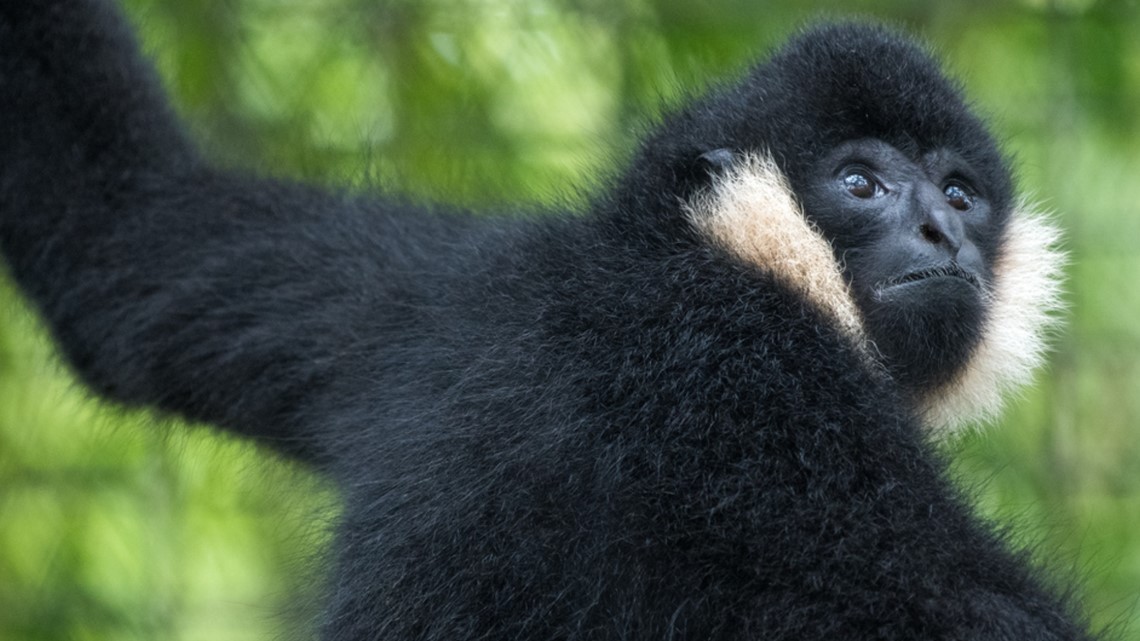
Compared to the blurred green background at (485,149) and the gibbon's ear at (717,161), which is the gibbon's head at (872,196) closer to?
the gibbon's ear at (717,161)

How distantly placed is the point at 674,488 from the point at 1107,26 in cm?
461

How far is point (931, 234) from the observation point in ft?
12.9

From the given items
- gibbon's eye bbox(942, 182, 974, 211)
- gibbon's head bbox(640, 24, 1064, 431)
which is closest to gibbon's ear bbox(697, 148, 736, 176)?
gibbon's head bbox(640, 24, 1064, 431)

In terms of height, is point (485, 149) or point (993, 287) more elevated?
point (993, 287)

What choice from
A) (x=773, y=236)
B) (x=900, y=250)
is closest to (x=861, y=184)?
(x=900, y=250)

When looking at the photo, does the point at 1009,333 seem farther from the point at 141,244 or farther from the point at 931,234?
the point at 141,244

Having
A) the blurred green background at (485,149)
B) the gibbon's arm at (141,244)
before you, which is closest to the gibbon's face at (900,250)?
the gibbon's arm at (141,244)

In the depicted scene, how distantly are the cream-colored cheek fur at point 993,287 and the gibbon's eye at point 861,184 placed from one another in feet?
0.54

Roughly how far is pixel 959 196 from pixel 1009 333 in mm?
500

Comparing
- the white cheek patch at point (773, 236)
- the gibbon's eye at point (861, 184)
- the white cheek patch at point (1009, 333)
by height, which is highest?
the gibbon's eye at point (861, 184)

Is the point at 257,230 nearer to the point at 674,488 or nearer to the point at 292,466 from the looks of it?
the point at 292,466

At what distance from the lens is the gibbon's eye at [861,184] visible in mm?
3926

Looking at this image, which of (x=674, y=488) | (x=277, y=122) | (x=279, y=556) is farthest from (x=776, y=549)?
(x=277, y=122)

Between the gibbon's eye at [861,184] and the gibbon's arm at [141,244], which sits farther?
the gibbon's arm at [141,244]
